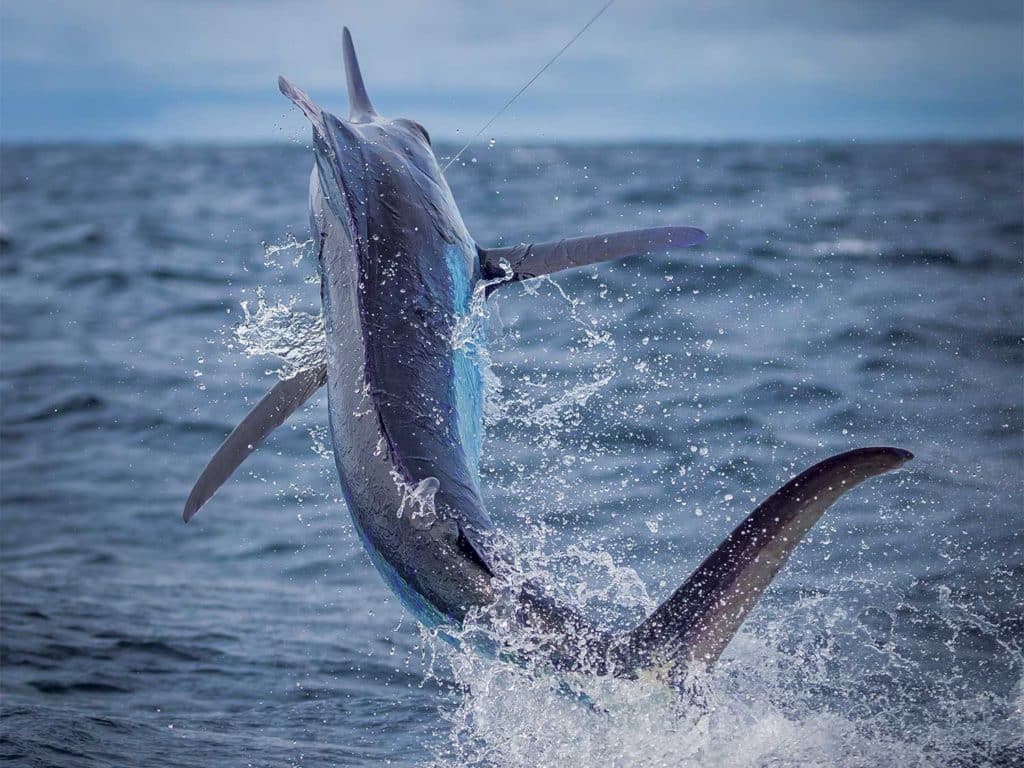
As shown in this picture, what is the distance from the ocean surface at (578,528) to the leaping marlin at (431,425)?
20 centimetres

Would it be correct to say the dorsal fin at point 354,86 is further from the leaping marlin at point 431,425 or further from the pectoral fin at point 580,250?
the pectoral fin at point 580,250

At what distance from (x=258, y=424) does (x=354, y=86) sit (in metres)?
1.76

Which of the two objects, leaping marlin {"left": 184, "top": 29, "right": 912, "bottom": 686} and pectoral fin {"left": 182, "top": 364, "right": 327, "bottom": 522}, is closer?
leaping marlin {"left": 184, "top": 29, "right": 912, "bottom": 686}

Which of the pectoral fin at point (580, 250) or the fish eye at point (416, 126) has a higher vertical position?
the fish eye at point (416, 126)

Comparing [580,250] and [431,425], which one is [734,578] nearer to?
[431,425]

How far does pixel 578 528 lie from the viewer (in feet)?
24.0

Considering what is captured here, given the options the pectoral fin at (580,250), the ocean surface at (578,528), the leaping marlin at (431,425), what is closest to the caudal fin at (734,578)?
the leaping marlin at (431,425)

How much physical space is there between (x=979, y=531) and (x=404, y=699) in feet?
11.3

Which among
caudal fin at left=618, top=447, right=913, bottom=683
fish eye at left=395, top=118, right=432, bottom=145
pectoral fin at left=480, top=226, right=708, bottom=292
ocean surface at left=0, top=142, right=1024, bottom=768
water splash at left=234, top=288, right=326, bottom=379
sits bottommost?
ocean surface at left=0, top=142, right=1024, bottom=768

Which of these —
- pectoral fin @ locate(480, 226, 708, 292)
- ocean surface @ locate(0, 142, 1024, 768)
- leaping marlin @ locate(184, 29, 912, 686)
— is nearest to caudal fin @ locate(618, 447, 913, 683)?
leaping marlin @ locate(184, 29, 912, 686)

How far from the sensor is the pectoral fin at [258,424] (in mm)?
5117

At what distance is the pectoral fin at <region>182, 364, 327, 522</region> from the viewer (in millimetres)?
5117

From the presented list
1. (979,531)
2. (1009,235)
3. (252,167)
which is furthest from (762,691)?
(252,167)

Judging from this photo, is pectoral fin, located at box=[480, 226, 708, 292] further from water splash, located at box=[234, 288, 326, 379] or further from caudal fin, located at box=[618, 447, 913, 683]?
caudal fin, located at box=[618, 447, 913, 683]
